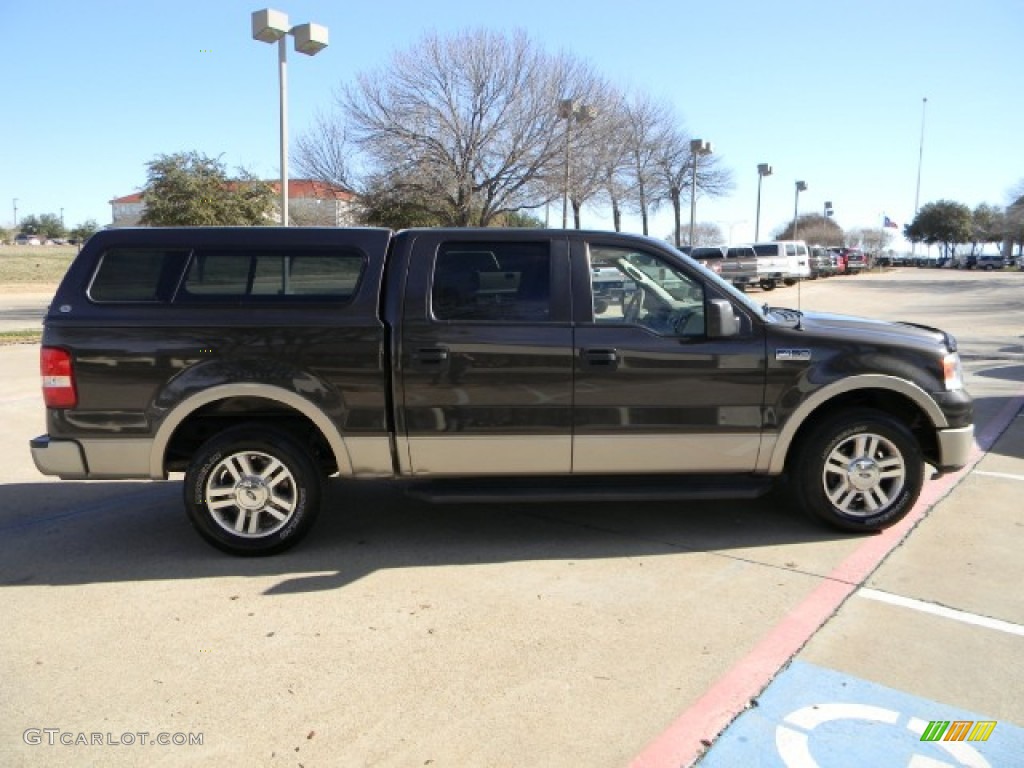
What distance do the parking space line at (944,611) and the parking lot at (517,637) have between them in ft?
0.05

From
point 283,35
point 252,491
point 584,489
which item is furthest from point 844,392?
point 283,35

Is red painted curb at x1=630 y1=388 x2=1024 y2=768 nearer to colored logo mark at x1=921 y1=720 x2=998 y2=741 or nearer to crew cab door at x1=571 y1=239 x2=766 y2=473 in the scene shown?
colored logo mark at x1=921 y1=720 x2=998 y2=741

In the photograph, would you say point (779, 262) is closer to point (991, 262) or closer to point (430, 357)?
point (430, 357)

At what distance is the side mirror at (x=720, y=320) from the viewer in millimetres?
4355

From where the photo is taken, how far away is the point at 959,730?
2805 millimetres

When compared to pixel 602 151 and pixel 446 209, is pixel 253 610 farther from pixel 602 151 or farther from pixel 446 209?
pixel 602 151

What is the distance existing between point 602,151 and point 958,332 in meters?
15.0

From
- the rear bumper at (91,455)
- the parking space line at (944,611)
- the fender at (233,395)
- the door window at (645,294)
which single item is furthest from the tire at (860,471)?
the rear bumper at (91,455)

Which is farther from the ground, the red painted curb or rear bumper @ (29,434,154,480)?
rear bumper @ (29,434,154,480)

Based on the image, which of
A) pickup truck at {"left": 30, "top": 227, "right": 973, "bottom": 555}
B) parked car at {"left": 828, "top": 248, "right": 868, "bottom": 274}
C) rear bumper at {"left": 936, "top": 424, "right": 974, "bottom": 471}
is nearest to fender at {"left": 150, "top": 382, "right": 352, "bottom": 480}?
pickup truck at {"left": 30, "top": 227, "right": 973, "bottom": 555}

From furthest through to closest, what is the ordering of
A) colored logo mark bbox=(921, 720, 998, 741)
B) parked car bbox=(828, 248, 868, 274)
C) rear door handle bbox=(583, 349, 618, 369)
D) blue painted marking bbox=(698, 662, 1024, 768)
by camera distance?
parked car bbox=(828, 248, 868, 274)
rear door handle bbox=(583, 349, 618, 369)
colored logo mark bbox=(921, 720, 998, 741)
blue painted marking bbox=(698, 662, 1024, 768)

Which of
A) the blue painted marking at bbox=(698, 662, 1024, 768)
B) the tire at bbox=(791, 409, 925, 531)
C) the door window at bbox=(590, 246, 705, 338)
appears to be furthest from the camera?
the tire at bbox=(791, 409, 925, 531)

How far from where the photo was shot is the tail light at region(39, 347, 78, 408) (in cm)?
427

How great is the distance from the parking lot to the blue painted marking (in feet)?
0.03
